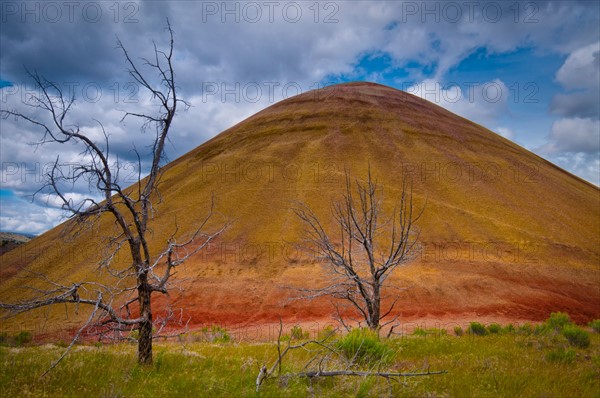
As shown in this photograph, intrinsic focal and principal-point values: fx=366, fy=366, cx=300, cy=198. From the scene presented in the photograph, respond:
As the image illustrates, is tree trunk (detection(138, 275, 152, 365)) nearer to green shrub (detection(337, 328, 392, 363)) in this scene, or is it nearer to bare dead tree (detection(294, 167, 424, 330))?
green shrub (detection(337, 328, 392, 363))

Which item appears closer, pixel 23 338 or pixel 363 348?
pixel 363 348

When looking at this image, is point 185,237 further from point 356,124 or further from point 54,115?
point 356,124

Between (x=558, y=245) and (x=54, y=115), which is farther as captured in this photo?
(x=558, y=245)

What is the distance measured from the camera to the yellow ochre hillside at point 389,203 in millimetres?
21672

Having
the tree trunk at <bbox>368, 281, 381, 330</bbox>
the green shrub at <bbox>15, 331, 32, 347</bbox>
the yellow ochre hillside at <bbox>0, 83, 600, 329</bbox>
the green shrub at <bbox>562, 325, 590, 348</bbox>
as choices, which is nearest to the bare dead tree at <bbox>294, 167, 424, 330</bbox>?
the tree trunk at <bbox>368, 281, 381, 330</bbox>

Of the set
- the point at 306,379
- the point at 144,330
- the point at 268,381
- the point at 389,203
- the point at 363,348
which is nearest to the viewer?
the point at 268,381

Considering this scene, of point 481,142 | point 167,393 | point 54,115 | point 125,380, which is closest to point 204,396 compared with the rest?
point 167,393

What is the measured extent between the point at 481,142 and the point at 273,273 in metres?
32.1

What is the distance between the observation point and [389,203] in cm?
3025

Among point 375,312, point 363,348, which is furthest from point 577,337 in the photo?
point 363,348

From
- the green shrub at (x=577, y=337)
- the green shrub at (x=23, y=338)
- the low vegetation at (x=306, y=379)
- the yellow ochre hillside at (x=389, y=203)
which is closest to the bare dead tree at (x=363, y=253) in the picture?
the low vegetation at (x=306, y=379)

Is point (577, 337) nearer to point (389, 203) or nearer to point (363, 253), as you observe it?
point (363, 253)

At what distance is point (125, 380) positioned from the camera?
16.7 ft

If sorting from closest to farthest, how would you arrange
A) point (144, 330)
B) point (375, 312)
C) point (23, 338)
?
point (144, 330), point (375, 312), point (23, 338)
